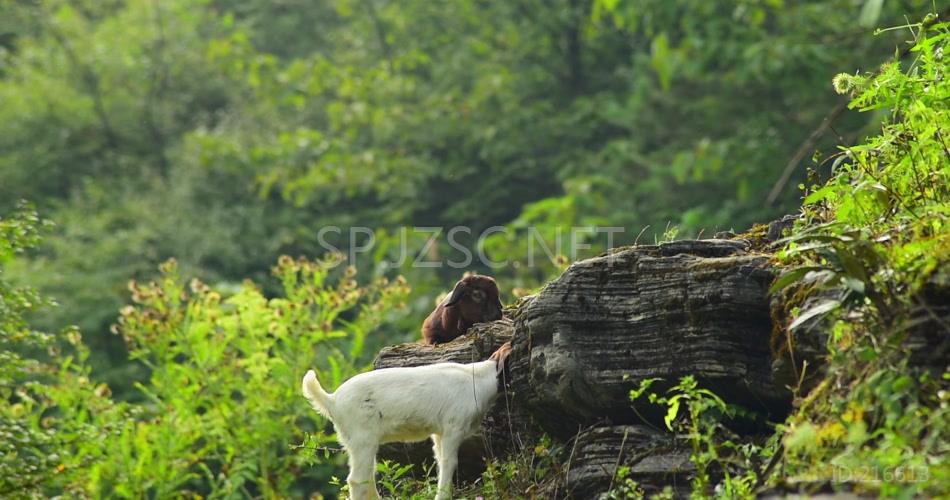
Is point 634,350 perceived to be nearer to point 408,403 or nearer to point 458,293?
point 408,403

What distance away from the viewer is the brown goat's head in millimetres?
7832

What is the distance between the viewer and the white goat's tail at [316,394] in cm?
623

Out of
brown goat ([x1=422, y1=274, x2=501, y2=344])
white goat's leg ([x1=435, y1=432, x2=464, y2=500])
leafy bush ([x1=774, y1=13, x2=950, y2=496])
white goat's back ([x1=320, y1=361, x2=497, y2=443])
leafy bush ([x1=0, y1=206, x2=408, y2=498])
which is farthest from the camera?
leafy bush ([x1=0, y1=206, x2=408, y2=498])

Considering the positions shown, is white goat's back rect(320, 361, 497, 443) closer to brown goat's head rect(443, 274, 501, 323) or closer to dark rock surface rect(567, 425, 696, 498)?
dark rock surface rect(567, 425, 696, 498)

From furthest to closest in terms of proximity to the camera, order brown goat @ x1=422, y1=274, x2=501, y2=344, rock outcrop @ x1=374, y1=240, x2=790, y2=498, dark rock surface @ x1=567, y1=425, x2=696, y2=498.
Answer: brown goat @ x1=422, y1=274, x2=501, y2=344
rock outcrop @ x1=374, y1=240, x2=790, y2=498
dark rock surface @ x1=567, y1=425, x2=696, y2=498

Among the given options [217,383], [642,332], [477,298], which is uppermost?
[477,298]

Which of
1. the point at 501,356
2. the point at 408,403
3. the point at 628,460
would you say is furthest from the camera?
the point at 501,356

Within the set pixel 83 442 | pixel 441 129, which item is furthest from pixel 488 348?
pixel 441 129

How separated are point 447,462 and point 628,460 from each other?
0.91 meters

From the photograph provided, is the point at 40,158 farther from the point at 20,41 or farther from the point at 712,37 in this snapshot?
the point at 712,37

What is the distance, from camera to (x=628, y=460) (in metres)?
5.92

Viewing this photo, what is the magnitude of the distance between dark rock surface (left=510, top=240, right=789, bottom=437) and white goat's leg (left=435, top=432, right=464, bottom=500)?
0.46m

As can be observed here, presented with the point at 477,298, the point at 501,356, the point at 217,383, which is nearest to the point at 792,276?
the point at 501,356

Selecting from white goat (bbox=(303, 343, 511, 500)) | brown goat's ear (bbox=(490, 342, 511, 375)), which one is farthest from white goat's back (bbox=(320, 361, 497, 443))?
brown goat's ear (bbox=(490, 342, 511, 375))
